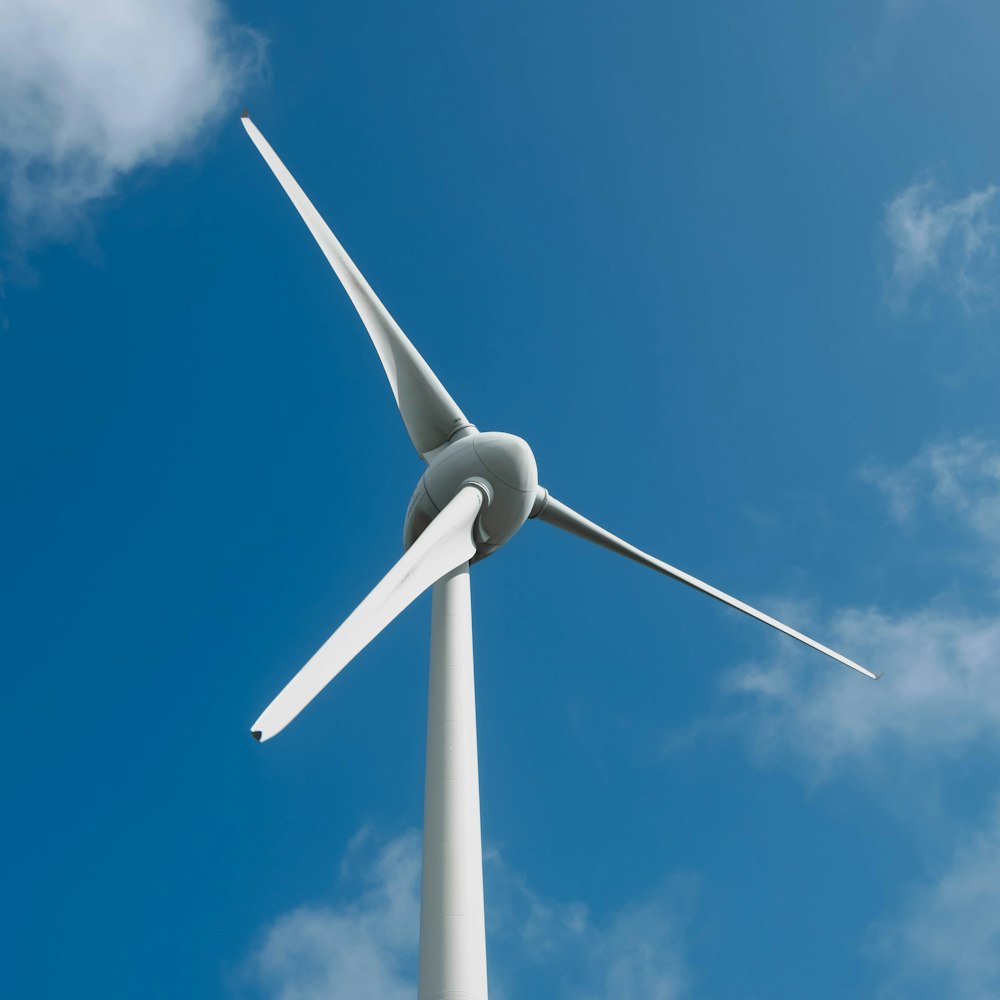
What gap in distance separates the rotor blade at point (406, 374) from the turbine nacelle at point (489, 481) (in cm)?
136

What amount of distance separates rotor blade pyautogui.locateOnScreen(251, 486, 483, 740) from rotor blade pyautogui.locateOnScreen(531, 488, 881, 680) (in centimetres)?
252

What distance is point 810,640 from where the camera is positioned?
27.0m

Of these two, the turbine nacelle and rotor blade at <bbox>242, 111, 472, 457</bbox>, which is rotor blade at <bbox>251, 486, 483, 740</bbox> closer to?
the turbine nacelle

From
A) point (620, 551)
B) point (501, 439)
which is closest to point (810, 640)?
point (620, 551)

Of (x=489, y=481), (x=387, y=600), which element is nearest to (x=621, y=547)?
(x=489, y=481)

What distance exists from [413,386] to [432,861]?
1030cm

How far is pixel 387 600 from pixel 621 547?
8612 mm

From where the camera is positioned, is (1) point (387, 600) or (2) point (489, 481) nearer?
(1) point (387, 600)

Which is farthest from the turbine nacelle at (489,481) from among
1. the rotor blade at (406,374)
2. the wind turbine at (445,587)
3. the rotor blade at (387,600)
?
the rotor blade at (406,374)

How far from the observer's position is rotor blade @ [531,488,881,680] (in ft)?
73.6

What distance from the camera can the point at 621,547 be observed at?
24.0 metres

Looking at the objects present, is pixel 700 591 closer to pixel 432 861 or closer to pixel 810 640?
pixel 810 640

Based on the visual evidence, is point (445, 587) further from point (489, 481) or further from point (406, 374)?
point (406, 374)

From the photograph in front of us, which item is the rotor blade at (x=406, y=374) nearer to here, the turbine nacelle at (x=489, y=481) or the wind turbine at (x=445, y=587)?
the wind turbine at (x=445, y=587)
